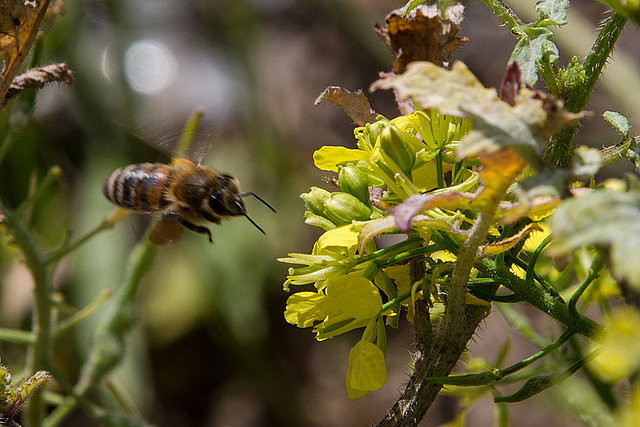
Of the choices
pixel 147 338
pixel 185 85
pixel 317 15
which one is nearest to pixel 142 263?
pixel 147 338

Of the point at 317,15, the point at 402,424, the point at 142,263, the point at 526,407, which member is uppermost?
the point at 317,15

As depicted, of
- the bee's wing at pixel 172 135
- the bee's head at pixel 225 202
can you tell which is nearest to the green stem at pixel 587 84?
the bee's head at pixel 225 202

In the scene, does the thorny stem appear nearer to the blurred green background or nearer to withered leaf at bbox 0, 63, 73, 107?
withered leaf at bbox 0, 63, 73, 107

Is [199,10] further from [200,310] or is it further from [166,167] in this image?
[166,167]

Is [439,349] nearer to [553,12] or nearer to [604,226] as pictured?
[604,226]

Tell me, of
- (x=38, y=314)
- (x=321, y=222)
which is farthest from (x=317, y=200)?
(x=38, y=314)

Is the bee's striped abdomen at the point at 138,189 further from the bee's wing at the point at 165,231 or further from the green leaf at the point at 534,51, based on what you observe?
the green leaf at the point at 534,51

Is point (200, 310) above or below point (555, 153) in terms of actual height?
below
